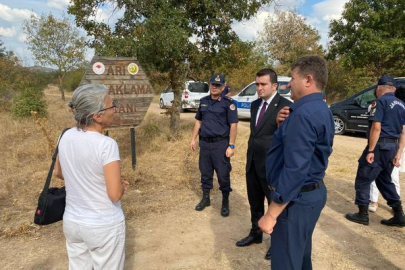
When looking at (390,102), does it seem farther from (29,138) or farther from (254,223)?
(29,138)

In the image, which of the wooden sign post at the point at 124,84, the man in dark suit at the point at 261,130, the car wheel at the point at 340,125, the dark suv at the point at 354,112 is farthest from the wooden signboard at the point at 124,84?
the car wheel at the point at 340,125

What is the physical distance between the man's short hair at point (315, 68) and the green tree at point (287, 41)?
2054cm

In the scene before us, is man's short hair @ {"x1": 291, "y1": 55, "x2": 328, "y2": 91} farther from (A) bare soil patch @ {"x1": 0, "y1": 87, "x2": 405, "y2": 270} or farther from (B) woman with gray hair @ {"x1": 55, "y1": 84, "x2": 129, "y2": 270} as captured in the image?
(A) bare soil patch @ {"x1": 0, "y1": 87, "x2": 405, "y2": 270}

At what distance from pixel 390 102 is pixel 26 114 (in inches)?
507

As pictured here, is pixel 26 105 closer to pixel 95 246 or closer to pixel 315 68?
pixel 95 246

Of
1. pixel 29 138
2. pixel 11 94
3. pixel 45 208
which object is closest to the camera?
pixel 45 208

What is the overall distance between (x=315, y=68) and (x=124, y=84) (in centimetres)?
428

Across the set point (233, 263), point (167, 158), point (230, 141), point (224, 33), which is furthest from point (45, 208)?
point (224, 33)

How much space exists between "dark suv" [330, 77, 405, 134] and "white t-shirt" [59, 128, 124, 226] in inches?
346

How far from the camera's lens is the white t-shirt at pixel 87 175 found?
1.77 metres

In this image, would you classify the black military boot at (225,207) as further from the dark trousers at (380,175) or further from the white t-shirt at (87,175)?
the white t-shirt at (87,175)

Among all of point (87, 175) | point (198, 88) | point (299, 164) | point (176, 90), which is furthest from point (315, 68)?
point (198, 88)

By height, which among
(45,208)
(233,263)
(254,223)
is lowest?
(233,263)

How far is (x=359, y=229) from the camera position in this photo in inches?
151
